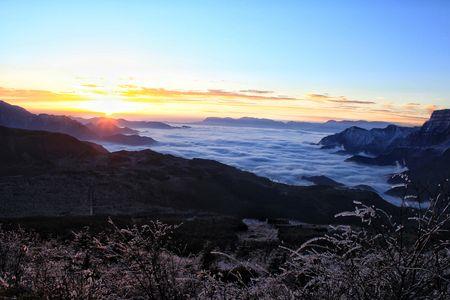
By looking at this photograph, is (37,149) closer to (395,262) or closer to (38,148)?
(38,148)

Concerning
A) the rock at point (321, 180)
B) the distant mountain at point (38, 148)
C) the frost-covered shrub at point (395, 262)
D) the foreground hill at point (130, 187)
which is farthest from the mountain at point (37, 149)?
the rock at point (321, 180)

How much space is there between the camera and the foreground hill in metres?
60.1

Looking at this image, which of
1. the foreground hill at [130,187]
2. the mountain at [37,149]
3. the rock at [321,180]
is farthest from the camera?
the rock at [321,180]

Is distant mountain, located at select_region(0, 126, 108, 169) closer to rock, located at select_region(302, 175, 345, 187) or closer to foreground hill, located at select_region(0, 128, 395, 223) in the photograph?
foreground hill, located at select_region(0, 128, 395, 223)

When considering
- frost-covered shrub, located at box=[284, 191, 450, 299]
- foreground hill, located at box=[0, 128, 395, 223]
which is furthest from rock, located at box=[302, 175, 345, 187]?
frost-covered shrub, located at box=[284, 191, 450, 299]

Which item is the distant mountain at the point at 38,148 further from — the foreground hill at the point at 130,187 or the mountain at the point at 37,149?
the foreground hill at the point at 130,187

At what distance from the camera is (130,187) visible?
7344 centimetres

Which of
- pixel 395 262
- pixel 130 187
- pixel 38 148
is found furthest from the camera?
pixel 38 148

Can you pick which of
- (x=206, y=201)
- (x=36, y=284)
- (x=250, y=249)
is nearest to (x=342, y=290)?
(x=36, y=284)

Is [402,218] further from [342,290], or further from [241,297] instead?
[241,297]

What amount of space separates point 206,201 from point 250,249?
184 feet

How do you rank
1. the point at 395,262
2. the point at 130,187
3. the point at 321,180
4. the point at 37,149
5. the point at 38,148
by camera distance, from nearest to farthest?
the point at 395,262 → the point at 130,187 → the point at 37,149 → the point at 38,148 → the point at 321,180

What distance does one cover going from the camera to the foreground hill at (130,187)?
60.1m

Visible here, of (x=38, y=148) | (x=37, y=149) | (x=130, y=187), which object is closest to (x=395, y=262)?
(x=130, y=187)
